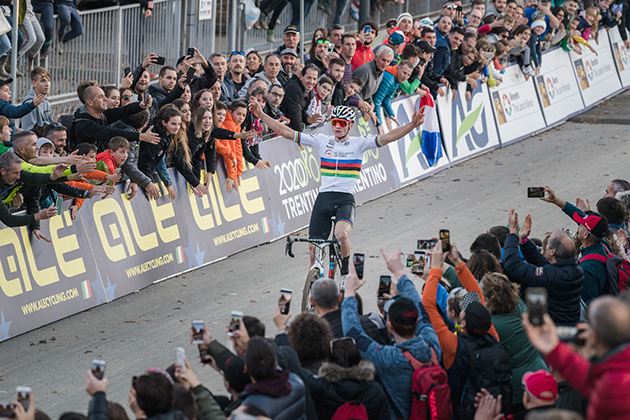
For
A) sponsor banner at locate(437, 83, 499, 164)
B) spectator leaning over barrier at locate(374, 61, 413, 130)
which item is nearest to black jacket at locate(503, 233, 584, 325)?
spectator leaning over barrier at locate(374, 61, 413, 130)

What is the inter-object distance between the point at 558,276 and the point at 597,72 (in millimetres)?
16250

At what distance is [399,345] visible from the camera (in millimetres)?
5793

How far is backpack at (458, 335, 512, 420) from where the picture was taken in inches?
227

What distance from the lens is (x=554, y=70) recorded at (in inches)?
790

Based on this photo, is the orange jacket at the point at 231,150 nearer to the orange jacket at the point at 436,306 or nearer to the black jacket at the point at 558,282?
the black jacket at the point at 558,282

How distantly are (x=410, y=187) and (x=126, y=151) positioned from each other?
703cm

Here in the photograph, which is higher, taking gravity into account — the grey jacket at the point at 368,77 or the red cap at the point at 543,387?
the grey jacket at the point at 368,77

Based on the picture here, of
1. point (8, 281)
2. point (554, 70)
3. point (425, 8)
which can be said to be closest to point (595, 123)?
point (554, 70)

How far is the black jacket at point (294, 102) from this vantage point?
42.7ft

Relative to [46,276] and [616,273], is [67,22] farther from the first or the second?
[616,273]

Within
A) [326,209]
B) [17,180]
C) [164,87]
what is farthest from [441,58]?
[17,180]

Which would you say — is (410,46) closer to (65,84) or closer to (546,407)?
(65,84)

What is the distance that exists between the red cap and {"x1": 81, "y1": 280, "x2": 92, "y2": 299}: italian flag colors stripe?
20.8 feet

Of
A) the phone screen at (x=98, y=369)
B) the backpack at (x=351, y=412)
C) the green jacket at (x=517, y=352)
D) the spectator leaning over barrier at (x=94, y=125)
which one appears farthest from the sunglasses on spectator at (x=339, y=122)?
the phone screen at (x=98, y=369)
